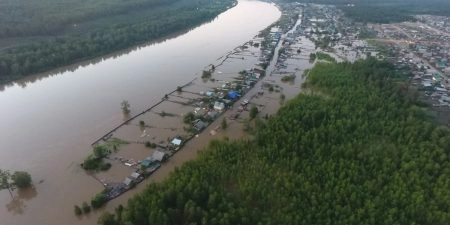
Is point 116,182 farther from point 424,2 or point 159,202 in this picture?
point 424,2

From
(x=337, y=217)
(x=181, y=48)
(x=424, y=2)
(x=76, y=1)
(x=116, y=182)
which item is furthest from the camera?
(x=424, y=2)

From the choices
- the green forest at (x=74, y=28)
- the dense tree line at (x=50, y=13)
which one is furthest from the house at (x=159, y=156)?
the dense tree line at (x=50, y=13)

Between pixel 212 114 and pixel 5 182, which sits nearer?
pixel 5 182

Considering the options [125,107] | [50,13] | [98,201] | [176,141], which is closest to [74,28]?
[50,13]

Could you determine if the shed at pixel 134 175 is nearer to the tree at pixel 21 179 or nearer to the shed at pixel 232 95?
the tree at pixel 21 179

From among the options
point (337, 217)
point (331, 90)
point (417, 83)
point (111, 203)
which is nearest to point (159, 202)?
point (111, 203)

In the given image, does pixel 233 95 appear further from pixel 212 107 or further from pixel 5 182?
pixel 5 182
